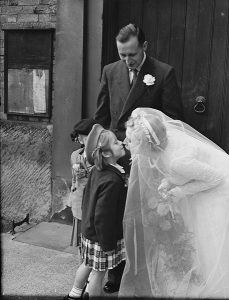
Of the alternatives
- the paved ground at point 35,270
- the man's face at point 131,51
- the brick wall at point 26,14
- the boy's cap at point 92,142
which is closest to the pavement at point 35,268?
the paved ground at point 35,270

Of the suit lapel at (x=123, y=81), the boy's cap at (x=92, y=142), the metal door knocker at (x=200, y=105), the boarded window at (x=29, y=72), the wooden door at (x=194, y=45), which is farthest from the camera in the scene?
the boarded window at (x=29, y=72)

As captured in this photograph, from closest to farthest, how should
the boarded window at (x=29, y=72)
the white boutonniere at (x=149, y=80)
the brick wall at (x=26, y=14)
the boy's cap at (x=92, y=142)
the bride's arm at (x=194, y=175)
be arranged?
the bride's arm at (x=194, y=175), the boy's cap at (x=92, y=142), the white boutonniere at (x=149, y=80), the brick wall at (x=26, y=14), the boarded window at (x=29, y=72)

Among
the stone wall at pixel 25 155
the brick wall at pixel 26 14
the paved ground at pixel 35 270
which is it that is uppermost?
the brick wall at pixel 26 14

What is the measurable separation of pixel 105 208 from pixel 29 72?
2.50 m

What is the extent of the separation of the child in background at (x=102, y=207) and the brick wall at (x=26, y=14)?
7.12ft

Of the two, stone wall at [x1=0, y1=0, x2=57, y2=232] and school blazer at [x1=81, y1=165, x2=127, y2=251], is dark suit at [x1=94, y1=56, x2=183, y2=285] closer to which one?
school blazer at [x1=81, y1=165, x2=127, y2=251]

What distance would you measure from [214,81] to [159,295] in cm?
216

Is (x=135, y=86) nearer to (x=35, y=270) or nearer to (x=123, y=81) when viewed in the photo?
(x=123, y=81)

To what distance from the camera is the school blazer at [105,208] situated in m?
2.61

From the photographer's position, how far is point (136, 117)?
8.86 ft

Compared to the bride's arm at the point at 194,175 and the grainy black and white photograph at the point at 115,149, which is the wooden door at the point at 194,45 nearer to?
the grainy black and white photograph at the point at 115,149

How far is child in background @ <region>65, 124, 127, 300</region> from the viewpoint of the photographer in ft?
8.59

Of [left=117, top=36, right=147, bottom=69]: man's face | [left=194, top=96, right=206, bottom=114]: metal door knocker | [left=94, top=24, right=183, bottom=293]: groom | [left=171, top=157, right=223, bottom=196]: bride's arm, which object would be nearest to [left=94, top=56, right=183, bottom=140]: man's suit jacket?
[left=94, top=24, right=183, bottom=293]: groom

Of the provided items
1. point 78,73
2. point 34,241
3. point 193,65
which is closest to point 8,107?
point 78,73
